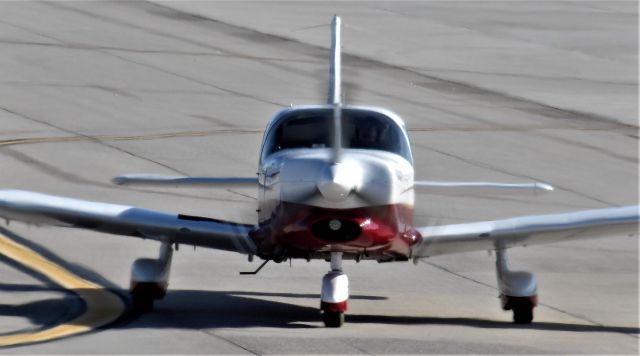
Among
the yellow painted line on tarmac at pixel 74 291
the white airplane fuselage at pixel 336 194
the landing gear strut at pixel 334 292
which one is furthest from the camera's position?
the landing gear strut at pixel 334 292

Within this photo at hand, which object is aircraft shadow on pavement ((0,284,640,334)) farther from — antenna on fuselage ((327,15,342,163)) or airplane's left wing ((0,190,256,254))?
antenna on fuselage ((327,15,342,163))

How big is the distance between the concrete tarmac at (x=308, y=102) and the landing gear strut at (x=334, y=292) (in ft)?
0.67

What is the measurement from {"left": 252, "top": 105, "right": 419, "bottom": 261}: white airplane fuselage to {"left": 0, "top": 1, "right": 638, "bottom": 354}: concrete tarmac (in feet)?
2.96

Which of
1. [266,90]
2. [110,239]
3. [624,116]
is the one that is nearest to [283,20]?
[266,90]

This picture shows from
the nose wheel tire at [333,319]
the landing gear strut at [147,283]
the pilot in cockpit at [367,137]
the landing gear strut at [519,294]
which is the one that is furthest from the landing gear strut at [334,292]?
the landing gear strut at [519,294]

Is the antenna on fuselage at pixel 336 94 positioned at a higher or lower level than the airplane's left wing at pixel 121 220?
higher

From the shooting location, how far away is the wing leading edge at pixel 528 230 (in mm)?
15664

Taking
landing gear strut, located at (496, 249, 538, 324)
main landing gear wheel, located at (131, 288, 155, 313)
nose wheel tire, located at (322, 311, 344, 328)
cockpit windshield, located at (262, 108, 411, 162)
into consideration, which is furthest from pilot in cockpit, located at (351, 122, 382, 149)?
main landing gear wheel, located at (131, 288, 155, 313)

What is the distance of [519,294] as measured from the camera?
15.9 metres

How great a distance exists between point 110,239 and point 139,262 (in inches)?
142

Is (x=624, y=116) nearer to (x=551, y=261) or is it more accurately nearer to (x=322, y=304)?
(x=551, y=261)

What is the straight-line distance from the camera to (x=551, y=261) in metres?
19.5

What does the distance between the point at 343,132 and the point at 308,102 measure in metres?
15.5

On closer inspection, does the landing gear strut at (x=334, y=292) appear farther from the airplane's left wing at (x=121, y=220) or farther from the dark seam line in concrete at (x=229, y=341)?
the airplane's left wing at (x=121, y=220)
